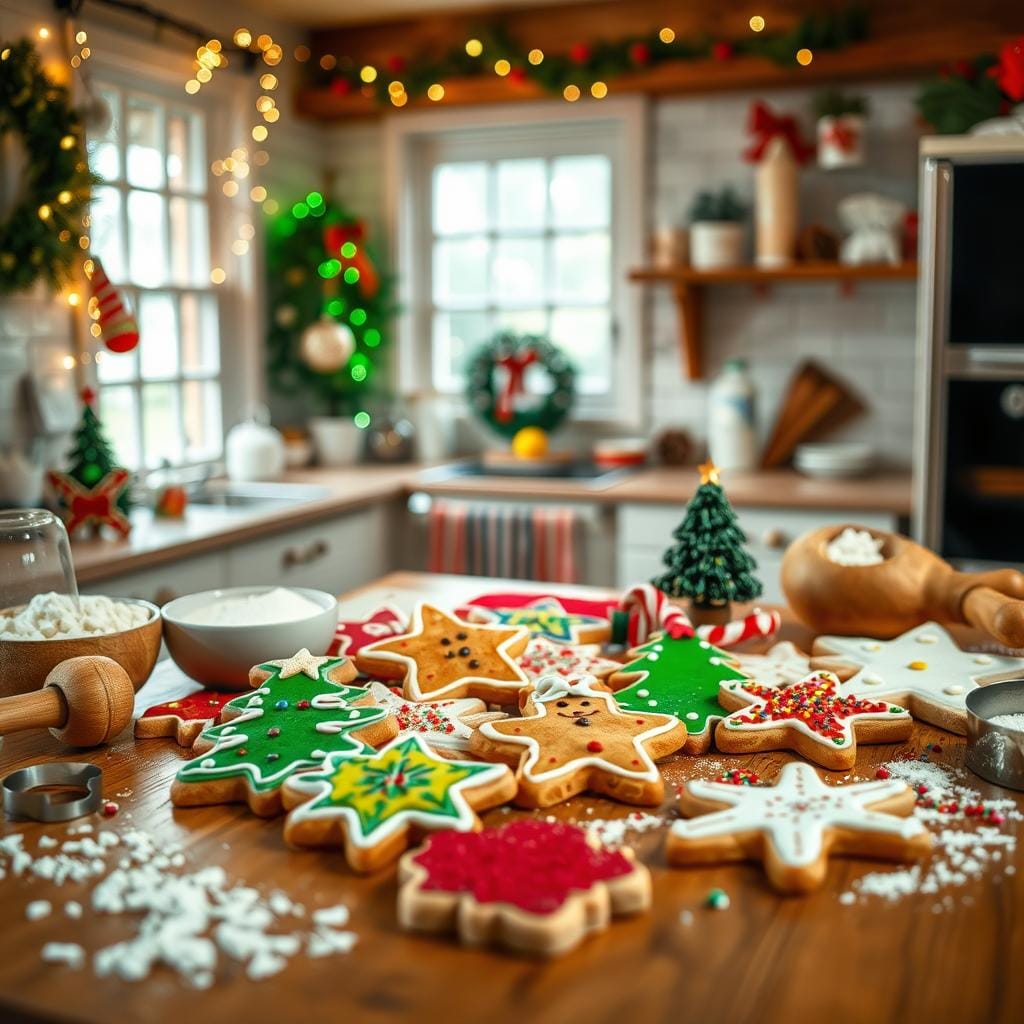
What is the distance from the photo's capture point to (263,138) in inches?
166

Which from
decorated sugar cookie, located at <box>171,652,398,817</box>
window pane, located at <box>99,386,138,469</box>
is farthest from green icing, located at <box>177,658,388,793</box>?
window pane, located at <box>99,386,138,469</box>

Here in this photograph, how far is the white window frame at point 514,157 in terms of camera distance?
4.22 metres

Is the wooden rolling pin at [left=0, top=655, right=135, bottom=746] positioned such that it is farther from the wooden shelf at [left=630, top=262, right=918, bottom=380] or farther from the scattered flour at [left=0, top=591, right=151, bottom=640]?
the wooden shelf at [left=630, top=262, right=918, bottom=380]

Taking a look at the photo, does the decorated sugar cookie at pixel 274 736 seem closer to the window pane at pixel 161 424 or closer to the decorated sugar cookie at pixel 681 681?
the decorated sugar cookie at pixel 681 681

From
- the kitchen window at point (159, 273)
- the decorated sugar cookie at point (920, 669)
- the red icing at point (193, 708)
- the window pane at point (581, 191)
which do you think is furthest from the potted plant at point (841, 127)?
the red icing at point (193, 708)

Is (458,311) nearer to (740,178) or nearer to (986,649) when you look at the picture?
(740,178)

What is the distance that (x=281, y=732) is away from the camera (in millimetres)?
1279

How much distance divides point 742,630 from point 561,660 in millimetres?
281

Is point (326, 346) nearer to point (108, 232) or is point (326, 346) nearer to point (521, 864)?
point (108, 232)

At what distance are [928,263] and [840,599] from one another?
5.77 feet

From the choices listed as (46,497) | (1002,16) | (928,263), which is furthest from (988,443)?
(46,497)

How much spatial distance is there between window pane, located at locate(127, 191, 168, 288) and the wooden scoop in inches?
107

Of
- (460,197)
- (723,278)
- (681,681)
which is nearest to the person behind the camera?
(681,681)

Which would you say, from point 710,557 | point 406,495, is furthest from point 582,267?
point 710,557
